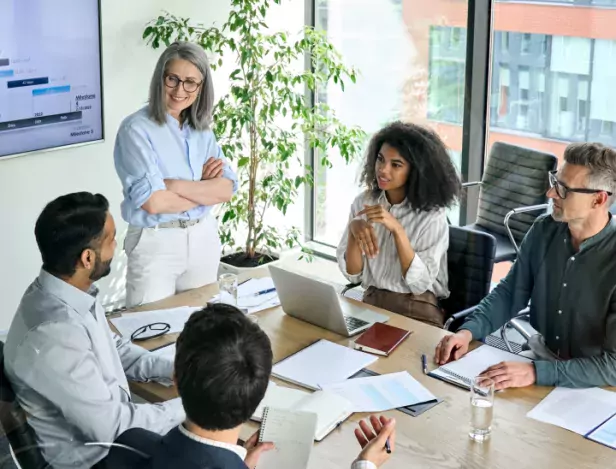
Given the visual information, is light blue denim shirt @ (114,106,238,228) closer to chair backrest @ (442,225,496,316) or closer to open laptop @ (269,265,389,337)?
open laptop @ (269,265,389,337)

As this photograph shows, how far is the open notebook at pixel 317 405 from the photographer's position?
217 centimetres

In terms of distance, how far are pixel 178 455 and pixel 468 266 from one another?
6.09 ft

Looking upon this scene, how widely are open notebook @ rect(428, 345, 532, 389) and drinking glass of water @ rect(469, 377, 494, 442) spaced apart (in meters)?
0.20

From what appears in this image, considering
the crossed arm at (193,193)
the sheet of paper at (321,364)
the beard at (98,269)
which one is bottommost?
the sheet of paper at (321,364)

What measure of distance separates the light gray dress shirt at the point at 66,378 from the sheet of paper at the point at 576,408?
0.98 meters

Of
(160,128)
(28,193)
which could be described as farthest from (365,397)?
(28,193)

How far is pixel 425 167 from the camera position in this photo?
324 cm

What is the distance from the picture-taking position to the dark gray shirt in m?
2.39

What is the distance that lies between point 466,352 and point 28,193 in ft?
8.75

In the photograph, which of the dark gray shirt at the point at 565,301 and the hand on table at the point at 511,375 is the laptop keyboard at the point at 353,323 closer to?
the dark gray shirt at the point at 565,301

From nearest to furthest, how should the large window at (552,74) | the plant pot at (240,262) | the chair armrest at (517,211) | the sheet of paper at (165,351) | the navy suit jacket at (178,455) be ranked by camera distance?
1. the navy suit jacket at (178,455)
2. the sheet of paper at (165,351)
3. the chair armrest at (517,211)
4. the large window at (552,74)
5. the plant pot at (240,262)

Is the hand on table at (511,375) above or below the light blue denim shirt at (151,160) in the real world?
below

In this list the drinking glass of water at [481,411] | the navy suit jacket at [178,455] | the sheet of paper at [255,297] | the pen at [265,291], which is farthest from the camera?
the pen at [265,291]

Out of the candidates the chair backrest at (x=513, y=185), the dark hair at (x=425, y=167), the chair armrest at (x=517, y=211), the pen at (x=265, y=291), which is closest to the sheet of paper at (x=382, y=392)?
the pen at (x=265, y=291)
